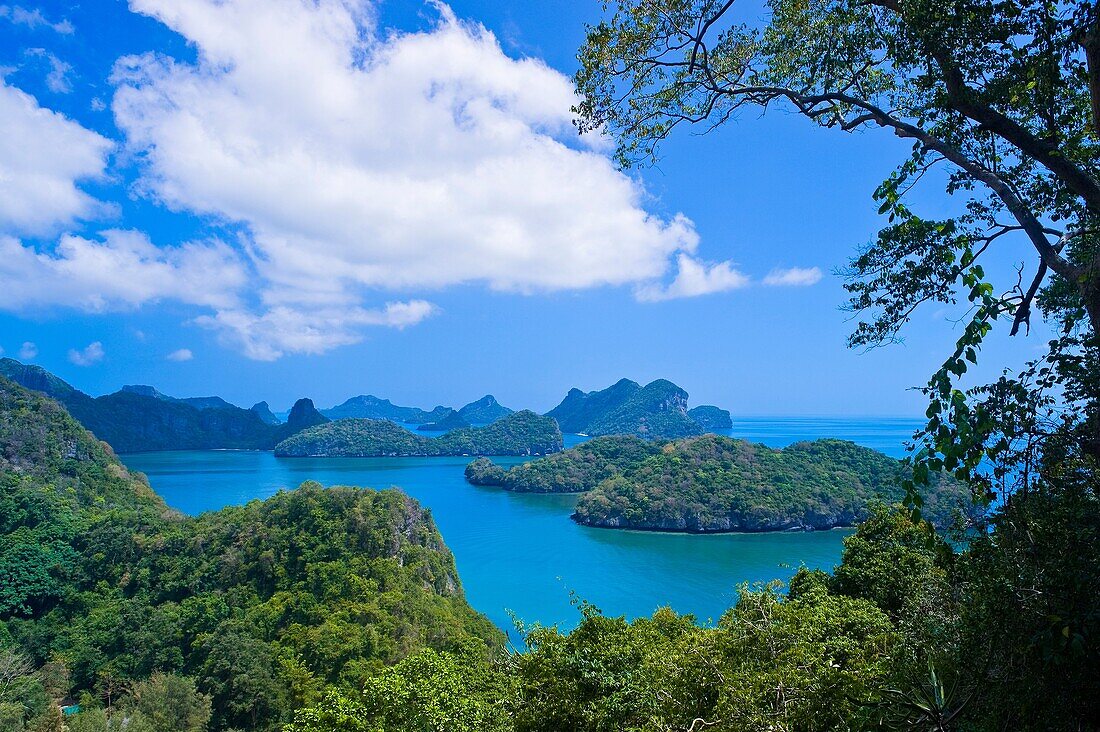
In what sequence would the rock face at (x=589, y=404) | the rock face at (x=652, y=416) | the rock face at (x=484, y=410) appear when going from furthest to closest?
1. the rock face at (x=484, y=410)
2. the rock face at (x=589, y=404)
3. the rock face at (x=652, y=416)

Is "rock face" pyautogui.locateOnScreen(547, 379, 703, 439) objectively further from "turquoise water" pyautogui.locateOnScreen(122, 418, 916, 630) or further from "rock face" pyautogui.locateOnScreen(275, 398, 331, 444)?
"turquoise water" pyautogui.locateOnScreen(122, 418, 916, 630)

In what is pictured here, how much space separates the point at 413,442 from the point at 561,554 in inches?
2553

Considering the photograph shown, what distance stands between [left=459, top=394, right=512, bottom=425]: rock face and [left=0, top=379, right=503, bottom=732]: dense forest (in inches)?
5812

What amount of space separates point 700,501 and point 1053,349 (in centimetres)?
4257

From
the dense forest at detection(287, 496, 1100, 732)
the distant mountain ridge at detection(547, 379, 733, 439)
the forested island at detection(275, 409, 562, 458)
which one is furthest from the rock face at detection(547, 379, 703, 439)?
the dense forest at detection(287, 496, 1100, 732)

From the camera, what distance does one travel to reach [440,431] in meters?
146

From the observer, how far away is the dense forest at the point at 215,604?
47.4 ft

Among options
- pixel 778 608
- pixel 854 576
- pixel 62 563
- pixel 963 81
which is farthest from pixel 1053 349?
pixel 62 563

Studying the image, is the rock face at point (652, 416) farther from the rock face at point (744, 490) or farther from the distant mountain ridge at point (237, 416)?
the rock face at point (744, 490)

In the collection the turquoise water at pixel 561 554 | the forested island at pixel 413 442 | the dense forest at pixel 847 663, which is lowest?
the turquoise water at pixel 561 554

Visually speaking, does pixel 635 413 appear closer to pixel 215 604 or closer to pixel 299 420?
pixel 299 420

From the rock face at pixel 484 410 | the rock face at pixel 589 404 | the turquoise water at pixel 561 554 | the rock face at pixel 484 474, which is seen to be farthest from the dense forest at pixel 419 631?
the rock face at pixel 484 410

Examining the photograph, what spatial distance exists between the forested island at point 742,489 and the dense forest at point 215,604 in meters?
20.2

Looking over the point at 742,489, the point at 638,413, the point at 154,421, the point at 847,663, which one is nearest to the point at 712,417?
the point at 638,413
